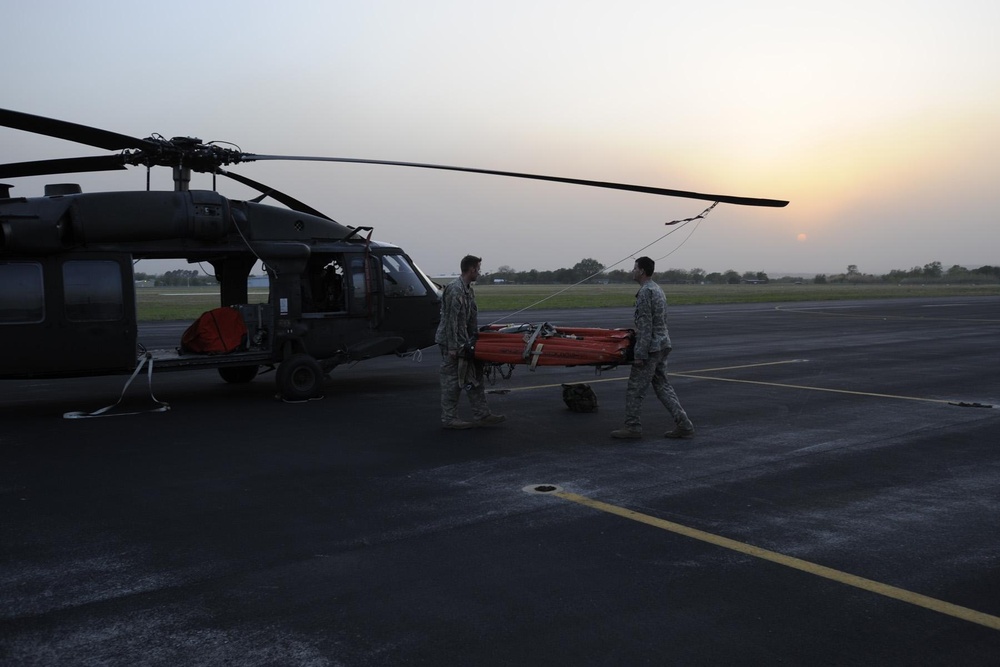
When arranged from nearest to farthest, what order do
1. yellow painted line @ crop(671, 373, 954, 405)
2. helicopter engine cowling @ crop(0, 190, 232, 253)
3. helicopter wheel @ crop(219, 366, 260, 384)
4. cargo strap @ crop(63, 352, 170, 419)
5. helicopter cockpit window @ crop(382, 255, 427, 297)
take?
helicopter engine cowling @ crop(0, 190, 232, 253), cargo strap @ crop(63, 352, 170, 419), yellow painted line @ crop(671, 373, 954, 405), helicopter cockpit window @ crop(382, 255, 427, 297), helicopter wheel @ crop(219, 366, 260, 384)

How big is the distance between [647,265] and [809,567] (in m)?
4.72

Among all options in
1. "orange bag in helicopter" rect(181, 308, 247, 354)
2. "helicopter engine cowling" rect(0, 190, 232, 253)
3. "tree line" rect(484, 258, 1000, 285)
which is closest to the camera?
"helicopter engine cowling" rect(0, 190, 232, 253)

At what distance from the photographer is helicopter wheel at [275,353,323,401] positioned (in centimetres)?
1225

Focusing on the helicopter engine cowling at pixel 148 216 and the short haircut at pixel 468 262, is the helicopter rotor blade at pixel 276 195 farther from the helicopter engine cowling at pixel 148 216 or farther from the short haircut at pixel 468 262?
the short haircut at pixel 468 262

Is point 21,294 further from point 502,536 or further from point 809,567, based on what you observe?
point 809,567

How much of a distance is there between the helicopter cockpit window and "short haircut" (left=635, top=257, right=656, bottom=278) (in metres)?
5.33

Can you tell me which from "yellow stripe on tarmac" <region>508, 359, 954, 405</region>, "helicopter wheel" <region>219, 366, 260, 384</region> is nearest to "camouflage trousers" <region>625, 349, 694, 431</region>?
"yellow stripe on tarmac" <region>508, 359, 954, 405</region>

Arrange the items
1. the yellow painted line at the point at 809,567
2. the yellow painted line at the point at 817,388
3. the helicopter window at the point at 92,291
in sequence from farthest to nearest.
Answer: the yellow painted line at the point at 817,388
the helicopter window at the point at 92,291
the yellow painted line at the point at 809,567

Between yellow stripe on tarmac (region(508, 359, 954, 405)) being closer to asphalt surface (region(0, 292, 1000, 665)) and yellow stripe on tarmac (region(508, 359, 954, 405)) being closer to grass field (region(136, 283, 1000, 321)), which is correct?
asphalt surface (region(0, 292, 1000, 665))

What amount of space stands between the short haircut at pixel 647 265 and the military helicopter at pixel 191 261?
85 centimetres

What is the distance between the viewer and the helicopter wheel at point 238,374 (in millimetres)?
14484

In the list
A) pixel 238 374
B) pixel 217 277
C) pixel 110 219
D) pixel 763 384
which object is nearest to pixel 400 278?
pixel 217 277

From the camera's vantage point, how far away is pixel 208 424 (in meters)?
10.5

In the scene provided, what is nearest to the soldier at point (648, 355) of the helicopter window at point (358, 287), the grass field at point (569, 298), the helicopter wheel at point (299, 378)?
the helicopter wheel at point (299, 378)
